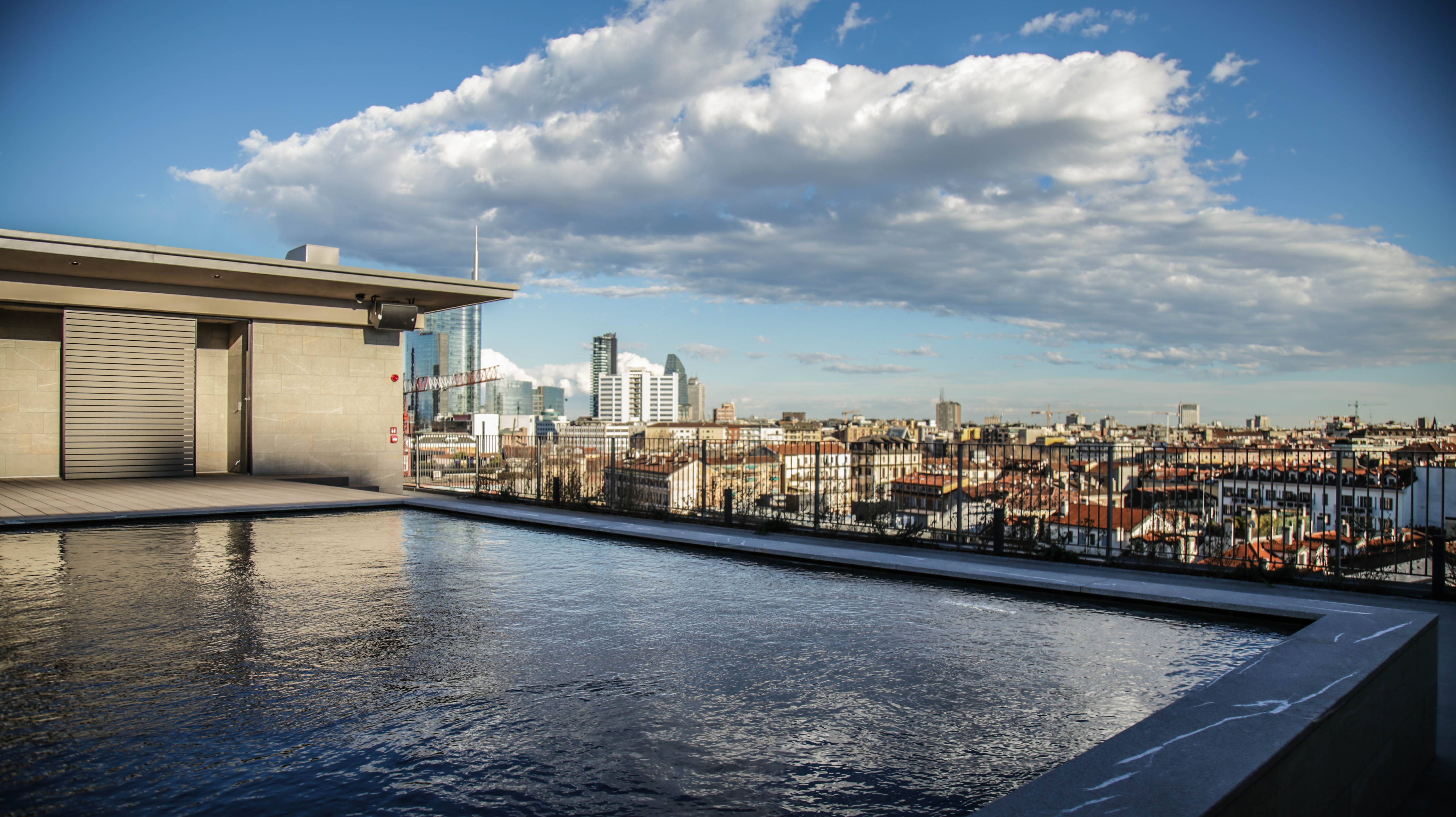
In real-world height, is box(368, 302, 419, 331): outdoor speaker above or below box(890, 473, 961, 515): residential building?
above

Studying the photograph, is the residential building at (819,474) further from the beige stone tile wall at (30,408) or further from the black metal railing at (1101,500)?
the beige stone tile wall at (30,408)

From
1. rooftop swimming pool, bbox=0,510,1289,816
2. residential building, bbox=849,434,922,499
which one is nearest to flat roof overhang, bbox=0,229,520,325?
rooftop swimming pool, bbox=0,510,1289,816

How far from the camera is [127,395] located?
1730cm

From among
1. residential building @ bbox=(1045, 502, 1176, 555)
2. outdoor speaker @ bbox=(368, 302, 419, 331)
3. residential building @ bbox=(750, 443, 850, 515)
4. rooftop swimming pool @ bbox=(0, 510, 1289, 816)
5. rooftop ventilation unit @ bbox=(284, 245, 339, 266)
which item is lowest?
rooftop swimming pool @ bbox=(0, 510, 1289, 816)

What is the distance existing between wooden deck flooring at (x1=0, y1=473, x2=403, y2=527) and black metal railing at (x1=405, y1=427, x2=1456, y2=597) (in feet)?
18.5

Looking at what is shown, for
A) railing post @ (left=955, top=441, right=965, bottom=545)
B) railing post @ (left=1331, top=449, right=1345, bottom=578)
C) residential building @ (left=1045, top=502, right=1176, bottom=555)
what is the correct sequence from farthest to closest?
railing post @ (left=955, top=441, right=965, bottom=545), residential building @ (left=1045, top=502, right=1176, bottom=555), railing post @ (left=1331, top=449, right=1345, bottom=578)

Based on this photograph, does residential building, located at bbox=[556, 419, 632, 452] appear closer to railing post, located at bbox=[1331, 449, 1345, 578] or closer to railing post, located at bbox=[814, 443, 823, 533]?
railing post, located at bbox=[814, 443, 823, 533]

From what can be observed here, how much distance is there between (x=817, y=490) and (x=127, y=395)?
1616 centimetres

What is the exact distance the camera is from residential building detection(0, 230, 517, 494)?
16.5 m

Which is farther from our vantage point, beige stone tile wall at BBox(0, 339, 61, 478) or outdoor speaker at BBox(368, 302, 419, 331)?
outdoor speaker at BBox(368, 302, 419, 331)

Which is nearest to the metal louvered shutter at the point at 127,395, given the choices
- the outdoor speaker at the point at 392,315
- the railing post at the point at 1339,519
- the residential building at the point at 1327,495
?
the outdoor speaker at the point at 392,315

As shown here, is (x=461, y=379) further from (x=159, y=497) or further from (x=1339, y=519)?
(x=1339, y=519)

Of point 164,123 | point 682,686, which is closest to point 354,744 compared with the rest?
point 682,686

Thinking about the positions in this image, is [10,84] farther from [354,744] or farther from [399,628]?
[354,744]
